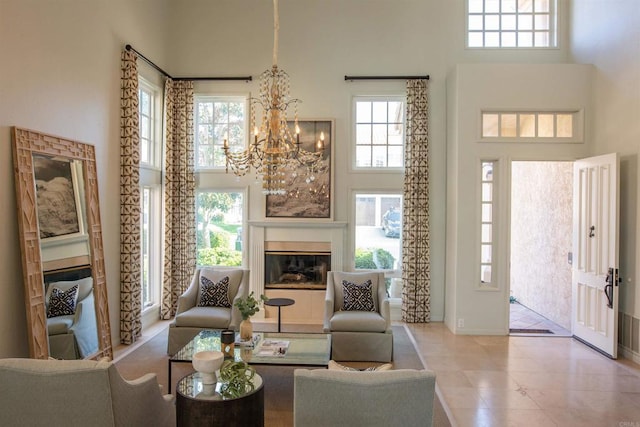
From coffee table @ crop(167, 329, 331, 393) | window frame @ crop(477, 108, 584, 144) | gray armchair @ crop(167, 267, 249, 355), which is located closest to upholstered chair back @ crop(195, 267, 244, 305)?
gray armchair @ crop(167, 267, 249, 355)

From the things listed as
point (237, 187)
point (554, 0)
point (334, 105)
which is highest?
point (554, 0)

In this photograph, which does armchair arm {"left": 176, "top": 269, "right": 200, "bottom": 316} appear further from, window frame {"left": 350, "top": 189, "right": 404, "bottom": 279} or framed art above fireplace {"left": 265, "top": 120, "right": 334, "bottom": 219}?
window frame {"left": 350, "top": 189, "right": 404, "bottom": 279}

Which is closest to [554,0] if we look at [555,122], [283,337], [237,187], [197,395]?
[555,122]

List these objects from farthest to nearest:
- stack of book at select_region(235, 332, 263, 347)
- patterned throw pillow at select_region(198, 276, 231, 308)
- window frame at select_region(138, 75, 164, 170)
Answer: window frame at select_region(138, 75, 164, 170) < patterned throw pillow at select_region(198, 276, 231, 308) < stack of book at select_region(235, 332, 263, 347)

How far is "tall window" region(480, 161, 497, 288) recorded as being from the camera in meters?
6.14

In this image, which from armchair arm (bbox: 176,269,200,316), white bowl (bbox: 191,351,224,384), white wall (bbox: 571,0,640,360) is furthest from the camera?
armchair arm (bbox: 176,269,200,316)

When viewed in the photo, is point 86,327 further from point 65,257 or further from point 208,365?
point 208,365

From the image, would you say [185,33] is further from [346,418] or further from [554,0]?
[346,418]

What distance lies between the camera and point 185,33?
7066 millimetres

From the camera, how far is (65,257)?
433 cm

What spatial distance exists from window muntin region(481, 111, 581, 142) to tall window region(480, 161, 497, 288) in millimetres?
470

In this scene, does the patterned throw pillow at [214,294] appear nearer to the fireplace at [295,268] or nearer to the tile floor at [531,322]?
the fireplace at [295,268]

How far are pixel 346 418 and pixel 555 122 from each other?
222 inches

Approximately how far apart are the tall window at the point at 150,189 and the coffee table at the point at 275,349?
2175 mm
